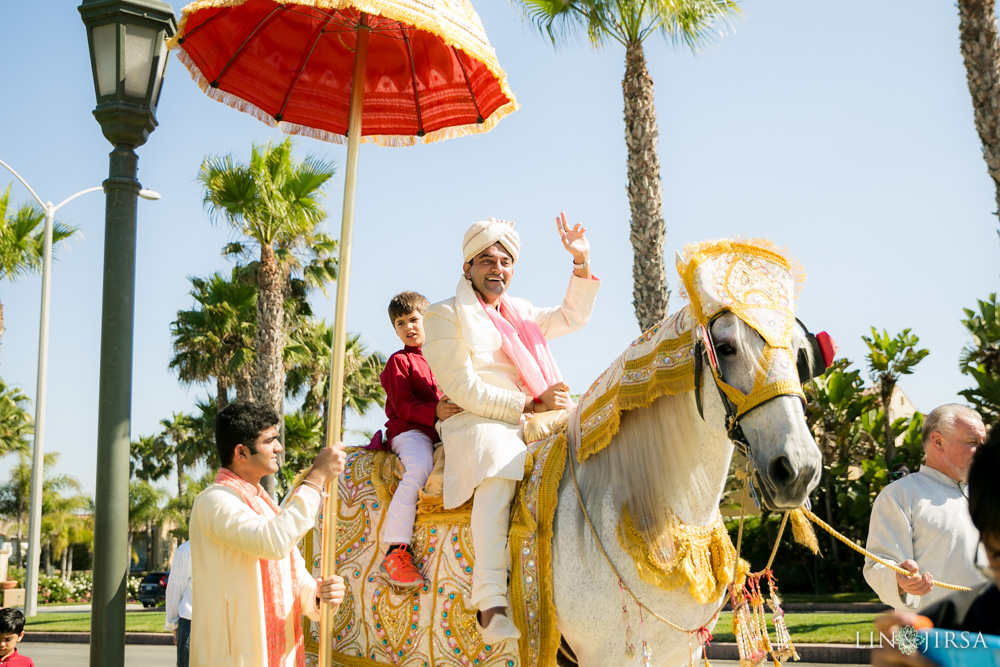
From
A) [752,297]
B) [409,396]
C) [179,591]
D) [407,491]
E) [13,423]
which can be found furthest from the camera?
[13,423]

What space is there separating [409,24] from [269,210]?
16906mm

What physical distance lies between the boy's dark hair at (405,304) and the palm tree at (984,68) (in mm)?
9733

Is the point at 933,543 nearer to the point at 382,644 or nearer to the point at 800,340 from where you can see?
the point at 800,340

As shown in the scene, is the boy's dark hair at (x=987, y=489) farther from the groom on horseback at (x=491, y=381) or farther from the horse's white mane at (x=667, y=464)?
the groom on horseback at (x=491, y=381)

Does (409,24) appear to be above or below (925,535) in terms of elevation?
above

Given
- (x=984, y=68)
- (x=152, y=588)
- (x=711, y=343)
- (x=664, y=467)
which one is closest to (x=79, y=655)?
(x=664, y=467)

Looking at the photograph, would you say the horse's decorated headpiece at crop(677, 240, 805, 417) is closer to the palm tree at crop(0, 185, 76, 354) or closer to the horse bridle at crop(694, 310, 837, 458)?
the horse bridle at crop(694, 310, 837, 458)

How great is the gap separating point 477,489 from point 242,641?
1.20m

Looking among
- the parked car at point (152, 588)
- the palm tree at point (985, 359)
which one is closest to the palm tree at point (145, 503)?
the parked car at point (152, 588)

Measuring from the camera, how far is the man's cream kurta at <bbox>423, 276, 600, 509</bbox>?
4.08 meters

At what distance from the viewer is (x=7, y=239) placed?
80.6 feet

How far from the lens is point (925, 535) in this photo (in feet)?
15.8

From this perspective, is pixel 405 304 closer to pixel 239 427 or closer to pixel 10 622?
pixel 239 427

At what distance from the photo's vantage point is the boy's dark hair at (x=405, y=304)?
5383 mm
